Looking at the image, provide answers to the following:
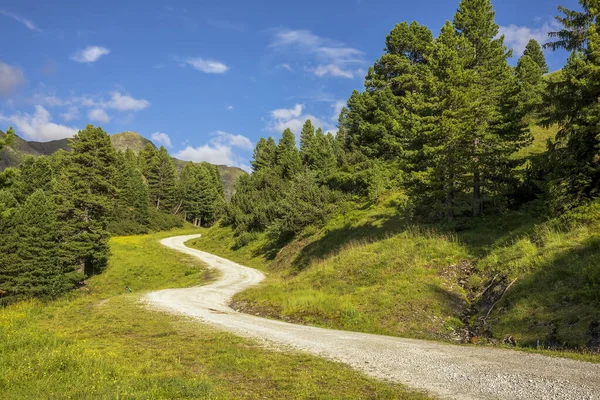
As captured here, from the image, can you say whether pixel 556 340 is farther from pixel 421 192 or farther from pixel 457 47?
pixel 457 47

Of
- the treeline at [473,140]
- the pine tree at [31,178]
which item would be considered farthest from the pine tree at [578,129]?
the pine tree at [31,178]

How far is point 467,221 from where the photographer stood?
71.0 ft

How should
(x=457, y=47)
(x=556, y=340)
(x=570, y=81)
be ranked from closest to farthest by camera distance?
(x=556, y=340) < (x=570, y=81) < (x=457, y=47)

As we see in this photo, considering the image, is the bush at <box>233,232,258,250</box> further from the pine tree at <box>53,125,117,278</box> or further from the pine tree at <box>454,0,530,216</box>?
the pine tree at <box>454,0,530,216</box>

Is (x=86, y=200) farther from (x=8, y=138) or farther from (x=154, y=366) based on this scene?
(x=154, y=366)

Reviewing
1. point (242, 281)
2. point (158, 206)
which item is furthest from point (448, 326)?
point (158, 206)

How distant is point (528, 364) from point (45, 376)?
31.1 feet

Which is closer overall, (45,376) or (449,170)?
(45,376)

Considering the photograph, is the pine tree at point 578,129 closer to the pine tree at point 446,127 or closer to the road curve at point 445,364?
the pine tree at point 446,127

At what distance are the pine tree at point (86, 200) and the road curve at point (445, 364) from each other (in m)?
30.5

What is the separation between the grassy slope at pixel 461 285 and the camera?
34.4 feet

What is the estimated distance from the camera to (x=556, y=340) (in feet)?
30.7

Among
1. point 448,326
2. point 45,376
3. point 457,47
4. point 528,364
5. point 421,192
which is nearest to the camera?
point 45,376

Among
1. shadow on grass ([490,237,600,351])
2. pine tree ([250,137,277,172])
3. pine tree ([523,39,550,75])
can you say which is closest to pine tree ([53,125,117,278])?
shadow on grass ([490,237,600,351])
